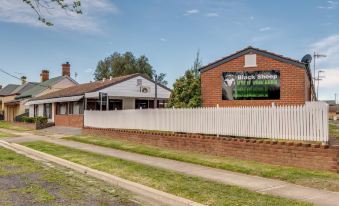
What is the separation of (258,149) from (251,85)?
21.8 feet

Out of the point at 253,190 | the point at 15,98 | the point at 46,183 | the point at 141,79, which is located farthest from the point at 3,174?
the point at 15,98

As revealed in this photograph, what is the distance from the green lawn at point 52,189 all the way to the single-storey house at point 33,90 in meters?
37.5

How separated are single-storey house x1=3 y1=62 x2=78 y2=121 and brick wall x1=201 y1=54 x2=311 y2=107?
106 feet

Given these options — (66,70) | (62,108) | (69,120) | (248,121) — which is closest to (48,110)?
(62,108)

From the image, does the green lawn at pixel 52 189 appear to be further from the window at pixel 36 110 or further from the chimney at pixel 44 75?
the chimney at pixel 44 75

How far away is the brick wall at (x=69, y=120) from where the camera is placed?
3120 cm

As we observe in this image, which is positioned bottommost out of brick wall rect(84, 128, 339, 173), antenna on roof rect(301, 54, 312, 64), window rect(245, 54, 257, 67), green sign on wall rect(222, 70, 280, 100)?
brick wall rect(84, 128, 339, 173)

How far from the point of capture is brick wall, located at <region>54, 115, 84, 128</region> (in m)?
31.2

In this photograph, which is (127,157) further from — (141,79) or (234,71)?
(141,79)

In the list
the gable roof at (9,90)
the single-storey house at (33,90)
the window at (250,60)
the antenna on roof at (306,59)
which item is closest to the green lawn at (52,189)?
the window at (250,60)

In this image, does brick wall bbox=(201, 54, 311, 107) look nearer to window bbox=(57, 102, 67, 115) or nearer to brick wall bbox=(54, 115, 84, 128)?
brick wall bbox=(54, 115, 84, 128)

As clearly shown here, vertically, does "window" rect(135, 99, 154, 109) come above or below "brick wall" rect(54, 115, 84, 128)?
above

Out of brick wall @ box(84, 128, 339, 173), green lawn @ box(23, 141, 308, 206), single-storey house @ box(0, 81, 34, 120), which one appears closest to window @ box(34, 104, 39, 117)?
single-storey house @ box(0, 81, 34, 120)

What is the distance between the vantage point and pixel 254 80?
60.2 feet
